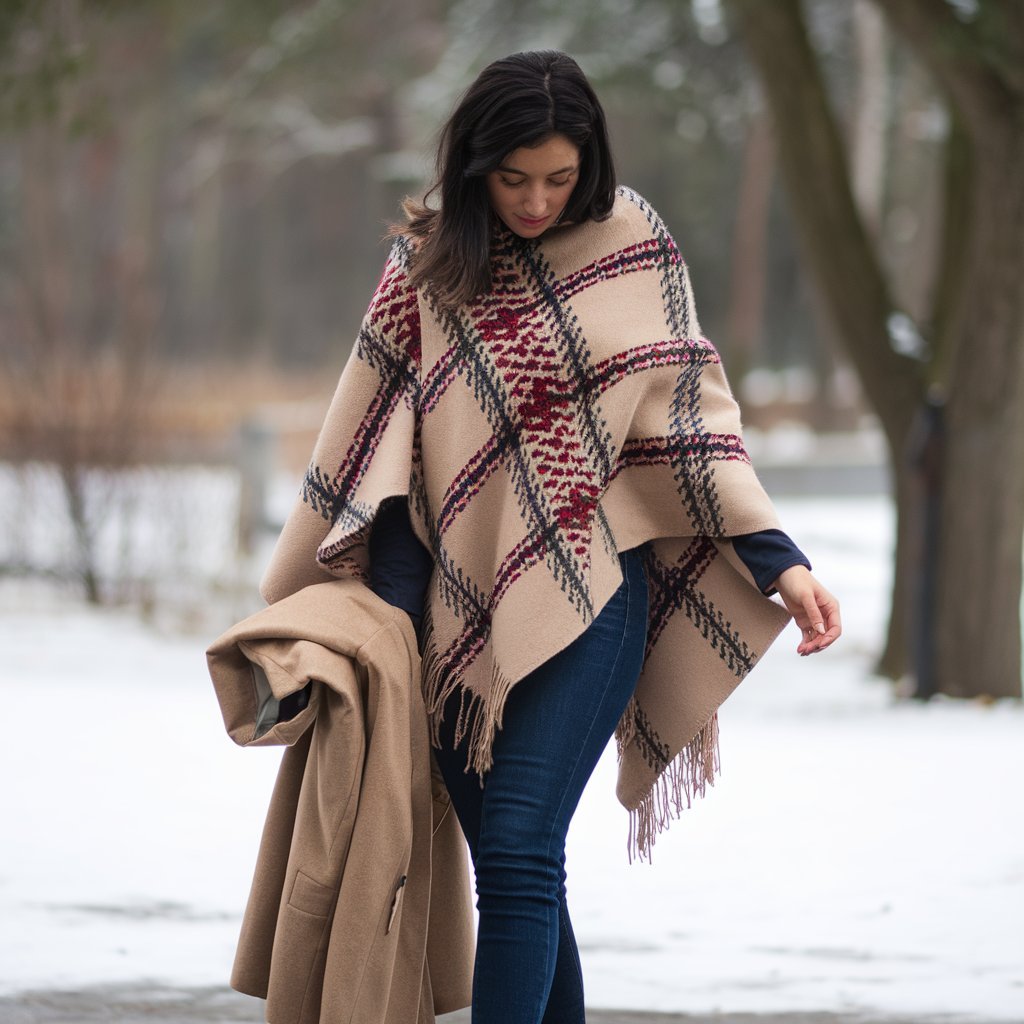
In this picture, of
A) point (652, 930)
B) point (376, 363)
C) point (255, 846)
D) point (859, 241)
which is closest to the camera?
point (376, 363)

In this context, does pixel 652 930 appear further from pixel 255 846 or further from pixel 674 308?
pixel 674 308

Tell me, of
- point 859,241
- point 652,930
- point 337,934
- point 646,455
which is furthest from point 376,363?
point 859,241

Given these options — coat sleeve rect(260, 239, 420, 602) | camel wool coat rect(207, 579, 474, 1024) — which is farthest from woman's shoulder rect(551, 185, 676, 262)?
camel wool coat rect(207, 579, 474, 1024)

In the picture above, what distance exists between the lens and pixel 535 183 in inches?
102

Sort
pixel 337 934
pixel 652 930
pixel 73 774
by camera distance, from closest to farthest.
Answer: pixel 337 934
pixel 652 930
pixel 73 774

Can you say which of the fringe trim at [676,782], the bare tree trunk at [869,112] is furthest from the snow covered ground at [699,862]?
the bare tree trunk at [869,112]

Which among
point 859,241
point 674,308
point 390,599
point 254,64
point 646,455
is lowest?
point 390,599

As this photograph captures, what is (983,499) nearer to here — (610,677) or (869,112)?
(610,677)

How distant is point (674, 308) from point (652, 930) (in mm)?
1820

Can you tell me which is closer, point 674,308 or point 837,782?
point 674,308

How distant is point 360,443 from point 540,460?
0.31 metres

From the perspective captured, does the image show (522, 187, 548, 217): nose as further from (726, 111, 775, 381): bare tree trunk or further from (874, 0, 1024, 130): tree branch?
(726, 111, 775, 381): bare tree trunk

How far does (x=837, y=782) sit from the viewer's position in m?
5.36

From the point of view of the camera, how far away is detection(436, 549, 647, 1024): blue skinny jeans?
2.50 metres
